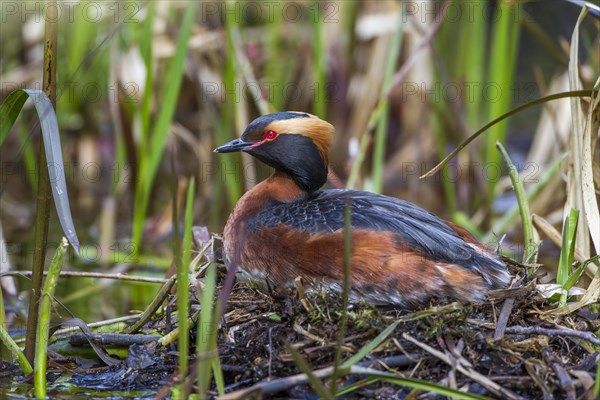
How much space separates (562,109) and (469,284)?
12.8 ft

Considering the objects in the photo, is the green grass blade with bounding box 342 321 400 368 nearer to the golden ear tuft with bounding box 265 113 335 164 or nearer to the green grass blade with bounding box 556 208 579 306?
the green grass blade with bounding box 556 208 579 306

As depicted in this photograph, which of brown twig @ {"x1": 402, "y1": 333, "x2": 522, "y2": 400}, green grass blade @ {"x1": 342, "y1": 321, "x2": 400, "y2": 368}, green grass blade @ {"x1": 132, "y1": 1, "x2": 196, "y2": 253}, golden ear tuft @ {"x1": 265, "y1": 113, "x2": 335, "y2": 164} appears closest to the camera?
green grass blade @ {"x1": 342, "y1": 321, "x2": 400, "y2": 368}

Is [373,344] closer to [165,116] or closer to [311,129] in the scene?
[311,129]

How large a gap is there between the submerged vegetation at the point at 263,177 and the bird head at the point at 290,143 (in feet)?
1.46

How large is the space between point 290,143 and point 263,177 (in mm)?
3190

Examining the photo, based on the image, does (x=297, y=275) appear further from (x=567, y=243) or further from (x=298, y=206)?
(x=567, y=243)

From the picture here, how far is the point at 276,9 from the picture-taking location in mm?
8438

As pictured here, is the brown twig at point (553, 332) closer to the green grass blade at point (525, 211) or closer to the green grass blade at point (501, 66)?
the green grass blade at point (525, 211)

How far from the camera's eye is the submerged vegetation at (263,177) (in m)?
3.72

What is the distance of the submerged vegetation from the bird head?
44 cm

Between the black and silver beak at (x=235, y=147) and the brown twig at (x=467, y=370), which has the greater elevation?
the black and silver beak at (x=235, y=147)

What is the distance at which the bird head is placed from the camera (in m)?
4.93

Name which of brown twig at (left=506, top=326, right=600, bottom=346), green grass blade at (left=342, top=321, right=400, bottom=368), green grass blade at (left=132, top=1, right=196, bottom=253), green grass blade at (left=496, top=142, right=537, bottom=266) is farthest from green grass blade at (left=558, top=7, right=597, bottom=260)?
green grass blade at (left=132, top=1, right=196, bottom=253)

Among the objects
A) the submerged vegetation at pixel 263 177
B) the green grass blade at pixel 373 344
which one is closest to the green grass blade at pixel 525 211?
the submerged vegetation at pixel 263 177
